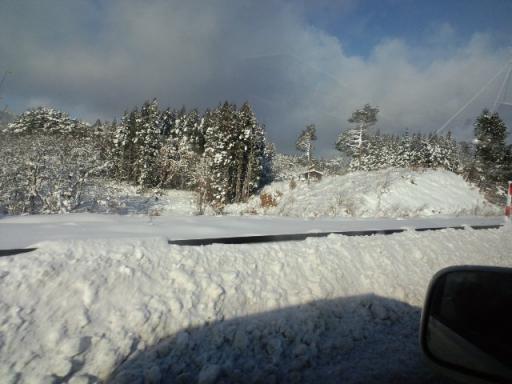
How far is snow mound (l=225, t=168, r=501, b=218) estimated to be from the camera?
63.9 ft

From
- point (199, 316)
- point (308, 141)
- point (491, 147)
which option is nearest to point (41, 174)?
point (199, 316)

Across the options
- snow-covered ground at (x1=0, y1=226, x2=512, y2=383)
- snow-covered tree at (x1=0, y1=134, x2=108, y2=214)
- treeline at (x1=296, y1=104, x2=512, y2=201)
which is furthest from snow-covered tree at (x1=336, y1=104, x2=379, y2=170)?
snow-covered ground at (x1=0, y1=226, x2=512, y2=383)

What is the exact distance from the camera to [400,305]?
470 centimetres

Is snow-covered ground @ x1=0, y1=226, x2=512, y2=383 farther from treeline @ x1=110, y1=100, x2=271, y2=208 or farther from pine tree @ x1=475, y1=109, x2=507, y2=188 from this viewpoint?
treeline @ x1=110, y1=100, x2=271, y2=208

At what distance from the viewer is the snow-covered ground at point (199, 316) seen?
2.78 m

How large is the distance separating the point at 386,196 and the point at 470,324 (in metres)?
21.7

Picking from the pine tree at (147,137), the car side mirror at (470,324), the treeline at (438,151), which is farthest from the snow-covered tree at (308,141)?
Result: the car side mirror at (470,324)

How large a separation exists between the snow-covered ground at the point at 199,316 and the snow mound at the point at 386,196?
13.2m

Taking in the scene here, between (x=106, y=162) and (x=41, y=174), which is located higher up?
(x=106, y=162)

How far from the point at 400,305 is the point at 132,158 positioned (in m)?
56.6

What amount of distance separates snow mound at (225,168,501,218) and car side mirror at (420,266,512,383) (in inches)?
602

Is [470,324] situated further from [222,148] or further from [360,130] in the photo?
[360,130]

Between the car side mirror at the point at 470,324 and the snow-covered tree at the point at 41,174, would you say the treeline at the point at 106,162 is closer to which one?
the snow-covered tree at the point at 41,174

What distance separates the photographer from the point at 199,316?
3.47 meters
